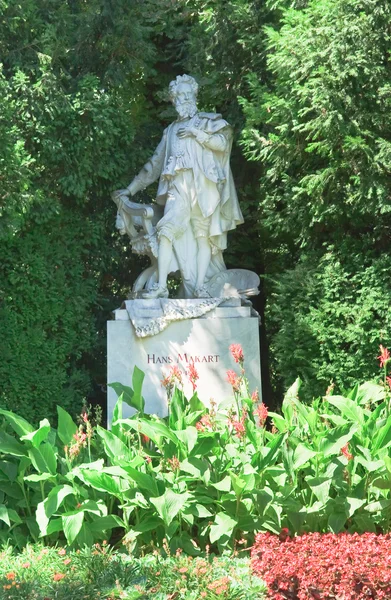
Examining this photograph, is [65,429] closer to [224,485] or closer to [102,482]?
[102,482]

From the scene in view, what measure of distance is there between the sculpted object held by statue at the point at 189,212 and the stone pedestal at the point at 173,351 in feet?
1.11

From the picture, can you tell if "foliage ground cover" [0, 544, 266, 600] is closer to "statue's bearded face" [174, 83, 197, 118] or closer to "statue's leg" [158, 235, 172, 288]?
"statue's leg" [158, 235, 172, 288]

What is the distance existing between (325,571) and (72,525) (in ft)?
4.84

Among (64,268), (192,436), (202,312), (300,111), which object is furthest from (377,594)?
(64,268)

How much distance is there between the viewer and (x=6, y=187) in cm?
802

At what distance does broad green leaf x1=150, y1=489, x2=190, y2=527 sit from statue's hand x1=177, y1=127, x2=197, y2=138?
396 cm

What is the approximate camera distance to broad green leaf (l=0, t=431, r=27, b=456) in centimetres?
515

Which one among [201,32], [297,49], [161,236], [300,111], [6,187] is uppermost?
[201,32]

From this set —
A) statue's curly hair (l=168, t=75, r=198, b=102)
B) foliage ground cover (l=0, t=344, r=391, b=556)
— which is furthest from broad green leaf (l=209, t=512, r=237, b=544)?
statue's curly hair (l=168, t=75, r=198, b=102)

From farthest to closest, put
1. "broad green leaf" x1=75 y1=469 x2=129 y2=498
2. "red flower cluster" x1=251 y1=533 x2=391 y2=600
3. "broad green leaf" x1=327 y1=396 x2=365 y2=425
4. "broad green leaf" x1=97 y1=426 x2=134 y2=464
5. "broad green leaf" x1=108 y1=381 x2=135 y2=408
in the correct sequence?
"broad green leaf" x1=108 y1=381 x2=135 y2=408
"broad green leaf" x1=327 y1=396 x2=365 y2=425
"broad green leaf" x1=97 y1=426 x2=134 y2=464
"broad green leaf" x1=75 y1=469 x2=129 y2=498
"red flower cluster" x1=251 y1=533 x2=391 y2=600

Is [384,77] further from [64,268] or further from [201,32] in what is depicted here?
[64,268]

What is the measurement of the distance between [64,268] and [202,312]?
2.44m

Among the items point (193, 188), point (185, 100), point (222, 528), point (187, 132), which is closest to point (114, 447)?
point (222, 528)

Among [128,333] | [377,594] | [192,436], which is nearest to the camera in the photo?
[377,594]
